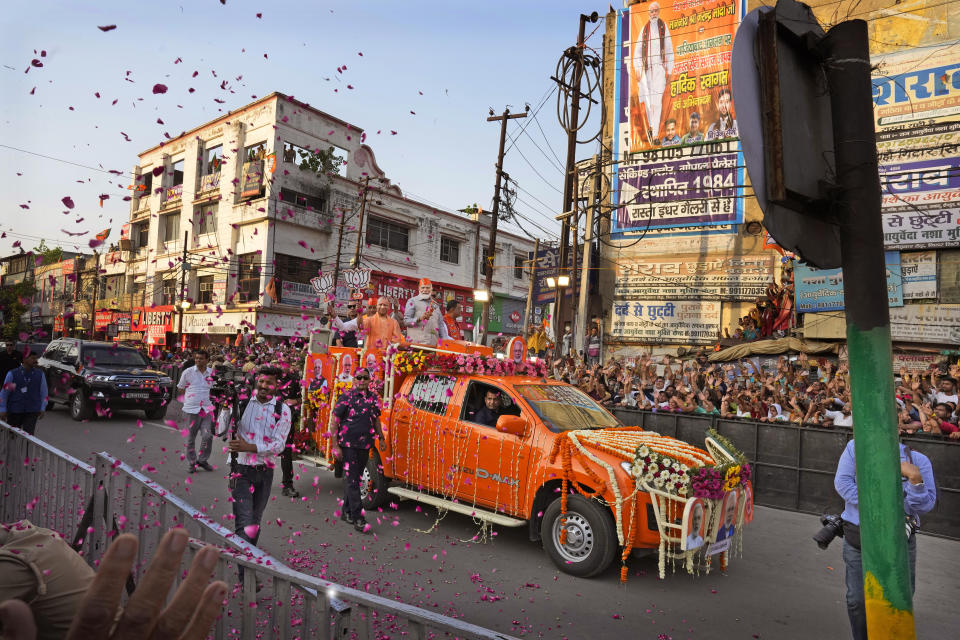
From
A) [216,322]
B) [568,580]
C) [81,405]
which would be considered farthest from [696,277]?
[216,322]

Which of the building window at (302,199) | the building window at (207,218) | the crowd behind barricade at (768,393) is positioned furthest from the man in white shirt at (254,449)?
the building window at (207,218)

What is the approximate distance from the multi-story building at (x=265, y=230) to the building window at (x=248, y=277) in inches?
2.5

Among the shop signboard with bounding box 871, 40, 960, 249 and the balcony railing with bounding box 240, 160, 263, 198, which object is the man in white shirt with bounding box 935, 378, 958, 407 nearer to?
the shop signboard with bounding box 871, 40, 960, 249

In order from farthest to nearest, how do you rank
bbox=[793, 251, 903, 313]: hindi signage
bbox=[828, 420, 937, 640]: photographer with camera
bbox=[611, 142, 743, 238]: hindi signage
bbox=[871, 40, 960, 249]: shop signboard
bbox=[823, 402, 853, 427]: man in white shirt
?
bbox=[611, 142, 743, 238]: hindi signage, bbox=[793, 251, 903, 313]: hindi signage, bbox=[871, 40, 960, 249]: shop signboard, bbox=[823, 402, 853, 427]: man in white shirt, bbox=[828, 420, 937, 640]: photographer with camera

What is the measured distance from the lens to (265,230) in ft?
96.0

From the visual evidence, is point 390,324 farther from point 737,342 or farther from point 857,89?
point 737,342

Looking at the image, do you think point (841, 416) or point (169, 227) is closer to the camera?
point (841, 416)

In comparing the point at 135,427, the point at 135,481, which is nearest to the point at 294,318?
the point at 135,427

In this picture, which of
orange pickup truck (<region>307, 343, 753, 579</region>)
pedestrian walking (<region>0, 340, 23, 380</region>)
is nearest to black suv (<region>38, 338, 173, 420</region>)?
pedestrian walking (<region>0, 340, 23, 380</region>)

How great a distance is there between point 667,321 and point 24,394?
1746 centimetres

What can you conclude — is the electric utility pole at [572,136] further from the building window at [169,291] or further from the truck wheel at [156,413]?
the building window at [169,291]

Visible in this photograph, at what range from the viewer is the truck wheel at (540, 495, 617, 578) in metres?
5.59

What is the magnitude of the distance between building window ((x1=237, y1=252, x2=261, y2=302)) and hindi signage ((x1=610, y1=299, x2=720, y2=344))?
1787cm

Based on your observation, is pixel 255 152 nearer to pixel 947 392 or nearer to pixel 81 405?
pixel 81 405
